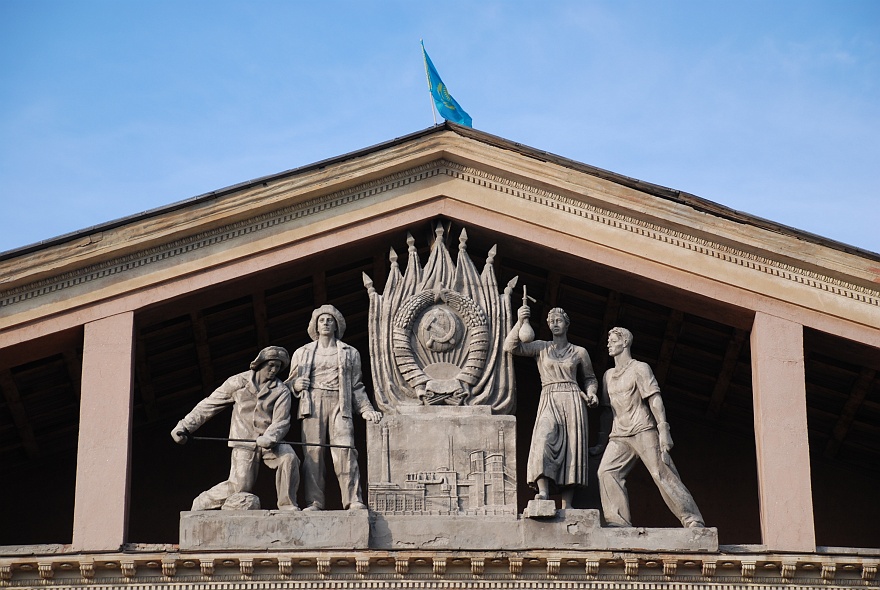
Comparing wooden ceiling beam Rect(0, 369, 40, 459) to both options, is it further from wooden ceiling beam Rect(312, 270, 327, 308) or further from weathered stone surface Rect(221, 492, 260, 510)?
wooden ceiling beam Rect(312, 270, 327, 308)

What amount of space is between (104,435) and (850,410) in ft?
26.4

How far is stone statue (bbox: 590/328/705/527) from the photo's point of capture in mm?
20031

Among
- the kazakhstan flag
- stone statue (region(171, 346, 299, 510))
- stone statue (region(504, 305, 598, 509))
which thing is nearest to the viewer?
stone statue (region(171, 346, 299, 510))

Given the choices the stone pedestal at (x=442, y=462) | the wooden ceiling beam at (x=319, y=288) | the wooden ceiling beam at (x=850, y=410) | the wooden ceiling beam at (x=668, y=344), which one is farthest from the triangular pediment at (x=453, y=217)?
the stone pedestal at (x=442, y=462)

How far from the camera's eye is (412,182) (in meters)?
21.2

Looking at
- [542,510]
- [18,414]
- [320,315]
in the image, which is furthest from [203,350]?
[542,510]

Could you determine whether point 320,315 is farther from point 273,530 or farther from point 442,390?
point 273,530

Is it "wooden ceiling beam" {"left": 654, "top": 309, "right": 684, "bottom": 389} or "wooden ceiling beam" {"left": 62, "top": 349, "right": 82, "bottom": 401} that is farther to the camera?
"wooden ceiling beam" {"left": 654, "top": 309, "right": 684, "bottom": 389}

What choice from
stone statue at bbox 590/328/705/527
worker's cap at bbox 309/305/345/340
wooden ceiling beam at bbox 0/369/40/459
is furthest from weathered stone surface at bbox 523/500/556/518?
wooden ceiling beam at bbox 0/369/40/459

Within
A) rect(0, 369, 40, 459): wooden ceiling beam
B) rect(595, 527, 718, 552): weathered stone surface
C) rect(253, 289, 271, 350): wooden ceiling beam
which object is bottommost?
rect(595, 527, 718, 552): weathered stone surface

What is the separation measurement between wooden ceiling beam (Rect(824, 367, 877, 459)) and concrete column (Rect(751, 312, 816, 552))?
63.6 inches

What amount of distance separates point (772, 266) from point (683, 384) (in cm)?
341

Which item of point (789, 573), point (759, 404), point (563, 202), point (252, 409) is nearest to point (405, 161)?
point (563, 202)

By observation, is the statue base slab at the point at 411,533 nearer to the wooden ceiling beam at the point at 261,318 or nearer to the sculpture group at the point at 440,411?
the sculpture group at the point at 440,411
